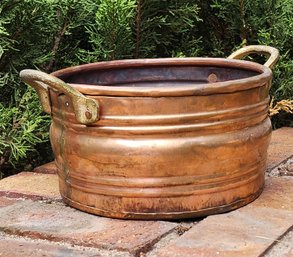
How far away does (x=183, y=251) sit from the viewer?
5.08 feet

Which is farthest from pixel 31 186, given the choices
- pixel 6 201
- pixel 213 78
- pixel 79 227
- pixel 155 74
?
pixel 213 78

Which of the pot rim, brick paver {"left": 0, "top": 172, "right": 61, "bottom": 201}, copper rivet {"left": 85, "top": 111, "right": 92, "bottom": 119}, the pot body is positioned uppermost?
the pot rim

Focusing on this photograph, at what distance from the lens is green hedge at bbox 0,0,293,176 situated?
2395mm

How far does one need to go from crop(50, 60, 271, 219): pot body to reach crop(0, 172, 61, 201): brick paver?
0.65 feet

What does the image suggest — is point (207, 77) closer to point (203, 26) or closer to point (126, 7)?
point (126, 7)

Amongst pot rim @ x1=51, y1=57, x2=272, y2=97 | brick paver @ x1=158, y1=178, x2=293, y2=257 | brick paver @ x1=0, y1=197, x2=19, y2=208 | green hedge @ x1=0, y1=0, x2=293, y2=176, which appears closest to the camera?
brick paver @ x1=158, y1=178, x2=293, y2=257

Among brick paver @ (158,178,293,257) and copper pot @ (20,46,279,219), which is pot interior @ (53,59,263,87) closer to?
copper pot @ (20,46,279,219)

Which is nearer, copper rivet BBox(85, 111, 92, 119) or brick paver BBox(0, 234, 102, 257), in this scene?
brick paver BBox(0, 234, 102, 257)

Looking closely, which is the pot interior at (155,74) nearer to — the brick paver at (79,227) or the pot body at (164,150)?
the pot body at (164,150)

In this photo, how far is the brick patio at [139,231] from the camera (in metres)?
1.57

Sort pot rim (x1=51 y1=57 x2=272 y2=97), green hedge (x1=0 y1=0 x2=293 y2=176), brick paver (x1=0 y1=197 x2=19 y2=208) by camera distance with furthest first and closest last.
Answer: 1. green hedge (x1=0 y1=0 x2=293 y2=176)
2. brick paver (x1=0 y1=197 x2=19 y2=208)
3. pot rim (x1=51 y1=57 x2=272 y2=97)

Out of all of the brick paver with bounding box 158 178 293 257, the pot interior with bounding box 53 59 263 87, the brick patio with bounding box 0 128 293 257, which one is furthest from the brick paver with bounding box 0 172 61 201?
the brick paver with bounding box 158 178 293 257

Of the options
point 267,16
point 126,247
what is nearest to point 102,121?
point 126,247

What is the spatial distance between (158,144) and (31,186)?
58 centimetres
